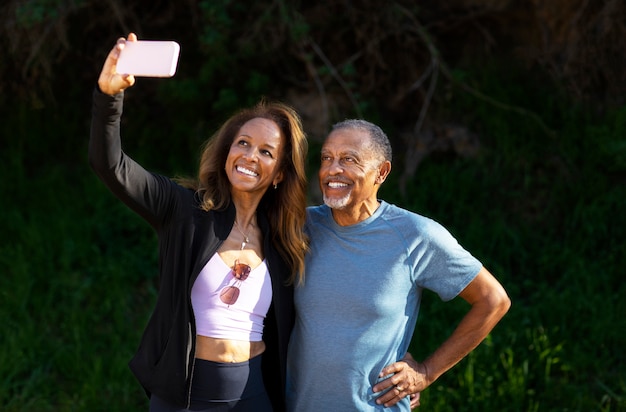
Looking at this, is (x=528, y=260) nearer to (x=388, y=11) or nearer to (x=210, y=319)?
(x=388, y=11)

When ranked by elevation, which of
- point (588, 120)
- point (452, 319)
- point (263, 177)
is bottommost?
point (452, 319)

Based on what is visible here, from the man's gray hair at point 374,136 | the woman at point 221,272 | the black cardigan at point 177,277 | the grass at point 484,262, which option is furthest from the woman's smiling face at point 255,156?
the grass at point 484,262

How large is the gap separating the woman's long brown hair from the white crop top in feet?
0.70

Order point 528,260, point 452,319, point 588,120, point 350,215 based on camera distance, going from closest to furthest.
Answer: point 350,215 < point 452,319 < point 528,260 < point 588,120

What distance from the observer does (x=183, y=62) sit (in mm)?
7113

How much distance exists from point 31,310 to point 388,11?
3.59 meters

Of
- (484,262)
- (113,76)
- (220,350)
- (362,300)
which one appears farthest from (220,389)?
(484,262)

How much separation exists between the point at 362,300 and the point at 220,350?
1.81 ft

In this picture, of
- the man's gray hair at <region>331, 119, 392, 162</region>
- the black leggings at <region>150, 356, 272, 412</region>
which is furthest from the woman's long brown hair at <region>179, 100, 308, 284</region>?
the black leggings at <region>150, 356, 272, 412</region>

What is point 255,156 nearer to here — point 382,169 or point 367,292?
point 382,169

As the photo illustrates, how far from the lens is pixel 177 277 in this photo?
293 cm

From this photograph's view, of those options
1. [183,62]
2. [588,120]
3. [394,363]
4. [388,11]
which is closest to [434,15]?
[388,11]

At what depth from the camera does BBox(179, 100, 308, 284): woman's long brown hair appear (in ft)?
10.3

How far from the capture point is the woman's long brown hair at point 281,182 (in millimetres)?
3146
